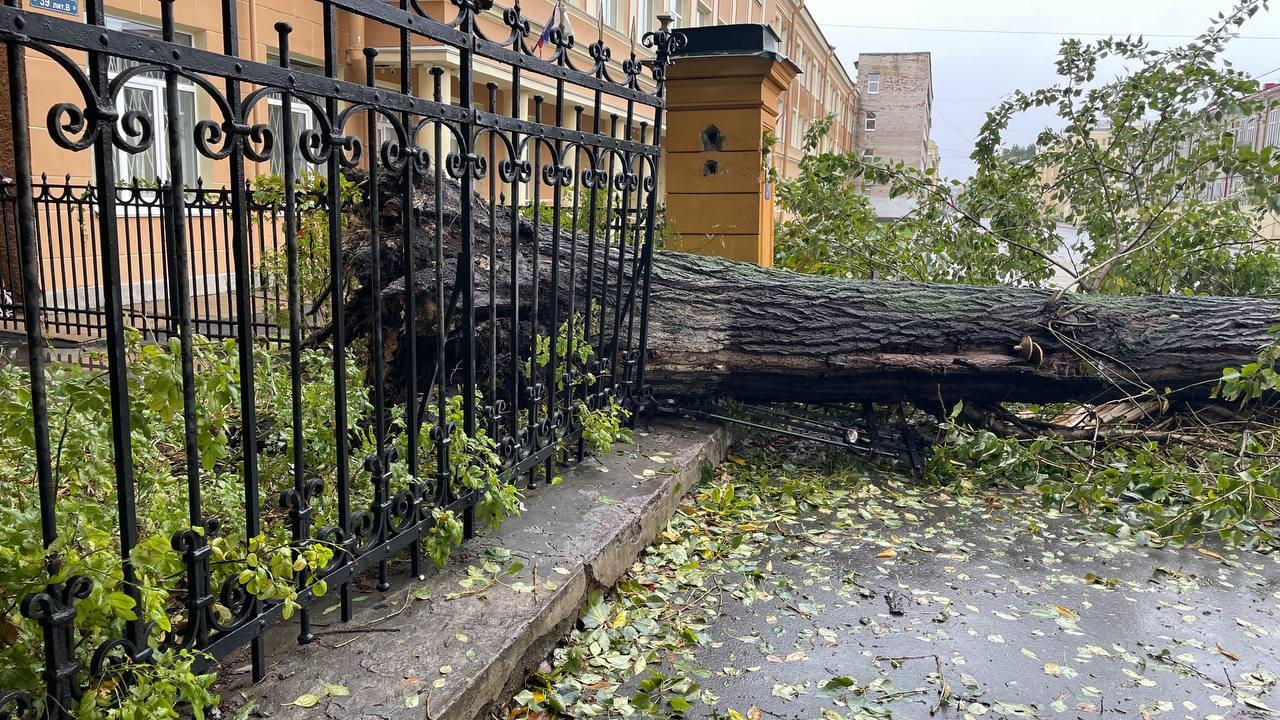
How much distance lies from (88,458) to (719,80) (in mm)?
6019

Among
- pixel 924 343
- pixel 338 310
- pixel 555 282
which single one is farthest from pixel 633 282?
pixel 338 310

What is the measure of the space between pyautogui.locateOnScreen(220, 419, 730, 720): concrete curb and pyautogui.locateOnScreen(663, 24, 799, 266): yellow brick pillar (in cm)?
412

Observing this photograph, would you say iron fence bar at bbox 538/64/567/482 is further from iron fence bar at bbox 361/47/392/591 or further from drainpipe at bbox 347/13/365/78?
drainpipe at bbox 347/13/365/78

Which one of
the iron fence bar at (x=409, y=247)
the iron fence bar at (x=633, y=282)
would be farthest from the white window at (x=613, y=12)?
the iron fence bar at (x=409, y=247)

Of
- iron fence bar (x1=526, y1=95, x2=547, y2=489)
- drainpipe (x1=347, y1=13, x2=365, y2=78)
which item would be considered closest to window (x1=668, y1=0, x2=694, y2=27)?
drainpipe (x1=347, y1=13, x2=365, y2=78)

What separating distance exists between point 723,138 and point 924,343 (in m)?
3.24

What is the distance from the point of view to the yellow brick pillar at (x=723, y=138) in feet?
23.8

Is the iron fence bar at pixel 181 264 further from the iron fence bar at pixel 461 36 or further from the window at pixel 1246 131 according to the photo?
the window at pixel 1246 131

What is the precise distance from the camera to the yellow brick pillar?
726 centimetres

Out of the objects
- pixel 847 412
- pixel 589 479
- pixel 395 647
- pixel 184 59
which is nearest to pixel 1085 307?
pixel 847 412

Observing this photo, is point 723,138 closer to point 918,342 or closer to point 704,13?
point 918,342

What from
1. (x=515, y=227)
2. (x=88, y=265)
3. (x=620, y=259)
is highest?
(x=515, y=227)

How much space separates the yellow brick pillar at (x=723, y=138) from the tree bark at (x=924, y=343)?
266 centimetres

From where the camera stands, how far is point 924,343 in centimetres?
498
